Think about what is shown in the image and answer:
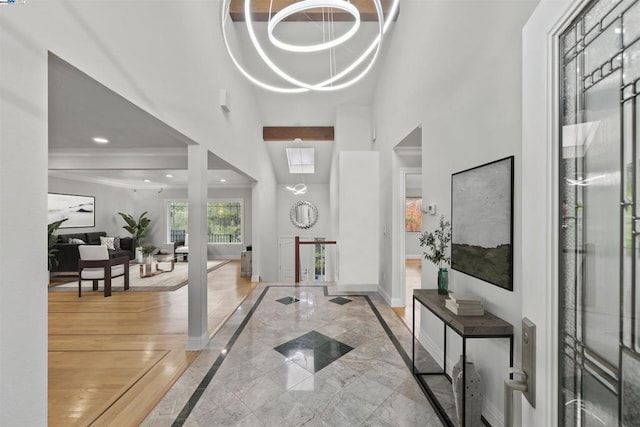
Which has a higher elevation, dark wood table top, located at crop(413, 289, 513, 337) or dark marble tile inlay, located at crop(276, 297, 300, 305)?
dark wood table top, located at crop(413, 289, 513, 337)

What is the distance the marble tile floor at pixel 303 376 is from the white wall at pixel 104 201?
21.1 ft

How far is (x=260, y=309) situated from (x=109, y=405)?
195cm

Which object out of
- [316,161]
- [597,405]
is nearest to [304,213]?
[316,161]

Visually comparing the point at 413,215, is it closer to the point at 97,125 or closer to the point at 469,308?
the point at 469,308

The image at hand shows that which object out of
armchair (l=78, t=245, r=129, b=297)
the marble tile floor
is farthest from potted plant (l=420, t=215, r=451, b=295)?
armchair (l=78, t=245, r=129, b=297)

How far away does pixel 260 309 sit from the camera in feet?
12.2

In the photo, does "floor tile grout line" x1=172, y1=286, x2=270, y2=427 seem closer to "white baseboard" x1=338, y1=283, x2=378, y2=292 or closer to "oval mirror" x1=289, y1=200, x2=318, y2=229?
"white baseboard" x1=338, y1=283, x2=378, y2=292

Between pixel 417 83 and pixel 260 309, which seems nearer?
pixel 417 83

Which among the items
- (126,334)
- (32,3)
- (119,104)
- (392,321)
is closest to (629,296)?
(32,3)

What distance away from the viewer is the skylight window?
6656 millimetres

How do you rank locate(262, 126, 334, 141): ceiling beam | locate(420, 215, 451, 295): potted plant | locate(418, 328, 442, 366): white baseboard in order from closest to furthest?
locate(420, 215, 451, 295): potted plant → locate(418, 328, 442, 366): white baseboard → locate(262, 126, 334, 141): ceiling beam

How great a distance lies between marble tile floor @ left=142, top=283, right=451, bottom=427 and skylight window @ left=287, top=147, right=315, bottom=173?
4290 millimetres

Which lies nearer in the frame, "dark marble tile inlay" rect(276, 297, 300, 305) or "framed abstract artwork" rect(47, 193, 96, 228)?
"dark marble tile inlay" rect(276, 297, 300, 305)

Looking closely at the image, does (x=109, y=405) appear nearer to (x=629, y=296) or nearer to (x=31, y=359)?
(x=31, y=359)
